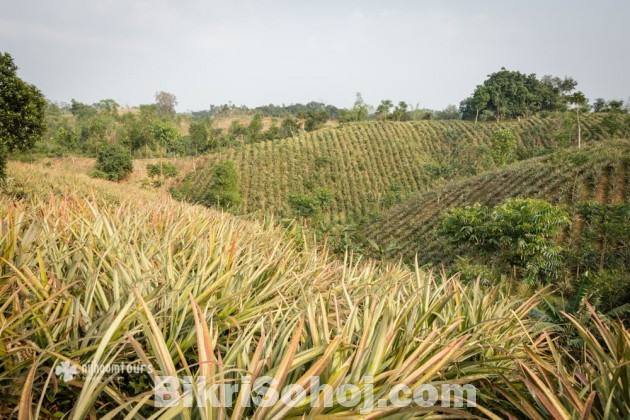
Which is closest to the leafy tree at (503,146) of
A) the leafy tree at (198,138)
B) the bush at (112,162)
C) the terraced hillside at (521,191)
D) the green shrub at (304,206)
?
the terraced hillside at (521,191)

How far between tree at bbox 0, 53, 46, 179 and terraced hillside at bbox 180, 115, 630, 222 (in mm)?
20620

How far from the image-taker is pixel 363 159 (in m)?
41.4

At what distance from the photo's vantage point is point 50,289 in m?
1.83

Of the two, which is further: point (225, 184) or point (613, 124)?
point (613, 124)

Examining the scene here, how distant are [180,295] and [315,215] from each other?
23913mm

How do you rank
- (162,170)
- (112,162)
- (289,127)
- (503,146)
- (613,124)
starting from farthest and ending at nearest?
(289,127) < (162,170) < (112,162) < (613,124) < (503,146)

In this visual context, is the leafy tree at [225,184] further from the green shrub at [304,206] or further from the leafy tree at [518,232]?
the leafy tree at [518,232]

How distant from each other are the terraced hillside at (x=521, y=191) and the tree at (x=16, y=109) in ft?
52.3

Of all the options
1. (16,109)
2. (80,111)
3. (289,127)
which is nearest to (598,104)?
(289,127)

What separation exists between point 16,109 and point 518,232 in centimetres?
1686

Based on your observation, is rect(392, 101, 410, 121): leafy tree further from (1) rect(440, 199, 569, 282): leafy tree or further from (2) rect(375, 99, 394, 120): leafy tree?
(1) rect(440, 199, 569, 282): leafy tree

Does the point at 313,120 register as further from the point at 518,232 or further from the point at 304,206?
the point at 518,232

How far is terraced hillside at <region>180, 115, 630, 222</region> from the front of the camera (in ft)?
116

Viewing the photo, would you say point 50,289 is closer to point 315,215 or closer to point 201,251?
point 201,251
